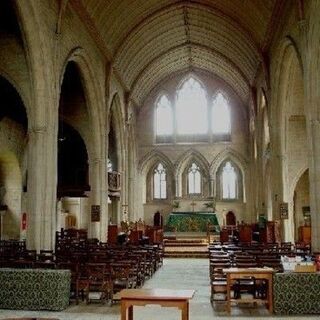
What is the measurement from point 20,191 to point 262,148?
544 inches

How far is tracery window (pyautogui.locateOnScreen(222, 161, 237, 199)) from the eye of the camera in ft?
110

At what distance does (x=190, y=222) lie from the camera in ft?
93.8

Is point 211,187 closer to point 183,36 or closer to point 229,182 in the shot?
point 229,182

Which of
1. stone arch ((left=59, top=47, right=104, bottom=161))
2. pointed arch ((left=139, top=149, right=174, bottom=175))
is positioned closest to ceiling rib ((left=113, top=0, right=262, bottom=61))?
stone arch ((left=59, top=47, right=104, bottom=161))

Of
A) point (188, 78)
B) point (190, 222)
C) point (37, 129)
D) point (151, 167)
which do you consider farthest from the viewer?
point (151, 167)

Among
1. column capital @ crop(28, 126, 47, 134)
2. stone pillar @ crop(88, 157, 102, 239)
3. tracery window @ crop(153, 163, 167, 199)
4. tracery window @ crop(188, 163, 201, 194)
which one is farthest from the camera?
tracery window @ crop(153, 163, 167, 199)

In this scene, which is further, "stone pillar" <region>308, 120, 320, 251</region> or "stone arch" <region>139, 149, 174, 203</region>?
"stone arch" <region>139, 149, 174, 203</region>

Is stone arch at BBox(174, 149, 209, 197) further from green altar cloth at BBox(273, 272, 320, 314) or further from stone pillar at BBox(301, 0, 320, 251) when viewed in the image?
green altar cloth at BBox(273, 272, 320, 314)

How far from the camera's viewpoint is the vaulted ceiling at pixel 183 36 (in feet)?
68.5

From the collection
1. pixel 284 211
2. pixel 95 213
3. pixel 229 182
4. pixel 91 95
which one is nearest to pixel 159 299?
pixel 284 211

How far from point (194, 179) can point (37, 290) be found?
2536 cm

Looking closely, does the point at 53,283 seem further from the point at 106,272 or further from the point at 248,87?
the point at 248,87

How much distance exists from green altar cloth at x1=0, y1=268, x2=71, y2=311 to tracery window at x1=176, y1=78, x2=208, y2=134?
25.9m

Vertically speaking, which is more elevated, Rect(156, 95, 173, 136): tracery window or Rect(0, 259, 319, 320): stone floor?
Rect(156, 95, 173, 136): tracery window
